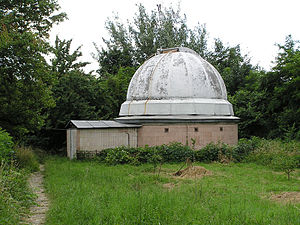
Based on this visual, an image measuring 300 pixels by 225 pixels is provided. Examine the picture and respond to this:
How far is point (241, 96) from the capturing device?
76.6ft

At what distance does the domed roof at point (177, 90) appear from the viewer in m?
16.3

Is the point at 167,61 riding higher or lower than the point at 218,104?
higher

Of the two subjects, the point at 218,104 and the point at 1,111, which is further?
the point at 218,104

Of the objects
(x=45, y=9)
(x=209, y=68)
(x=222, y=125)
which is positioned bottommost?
(x=222, y=125)

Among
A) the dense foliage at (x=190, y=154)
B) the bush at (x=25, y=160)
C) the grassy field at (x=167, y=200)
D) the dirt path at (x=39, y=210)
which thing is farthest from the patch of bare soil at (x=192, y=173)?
the bush at (x=25, y=160)

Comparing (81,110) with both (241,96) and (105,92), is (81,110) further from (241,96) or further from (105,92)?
(241,96)

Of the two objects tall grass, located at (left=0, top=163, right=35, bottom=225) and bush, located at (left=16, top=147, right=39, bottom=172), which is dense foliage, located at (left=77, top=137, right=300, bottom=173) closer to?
bush, located at (left=16, top=147, right=39, bottom=172)

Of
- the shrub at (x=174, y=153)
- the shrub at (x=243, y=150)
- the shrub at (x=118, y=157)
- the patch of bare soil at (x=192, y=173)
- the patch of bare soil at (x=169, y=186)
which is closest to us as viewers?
the patch of bare soil at (x=169, y=186)

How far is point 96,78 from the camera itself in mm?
23516

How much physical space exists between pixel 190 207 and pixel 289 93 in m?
13.8

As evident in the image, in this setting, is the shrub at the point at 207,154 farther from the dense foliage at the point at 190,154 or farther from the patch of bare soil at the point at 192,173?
the patch of bare soil at the point at 192,173

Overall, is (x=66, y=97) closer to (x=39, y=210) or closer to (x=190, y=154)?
(x=190, y=154)

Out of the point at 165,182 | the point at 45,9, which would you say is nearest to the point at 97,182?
the point at 165,182

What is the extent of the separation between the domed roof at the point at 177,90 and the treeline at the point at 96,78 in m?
3.52
